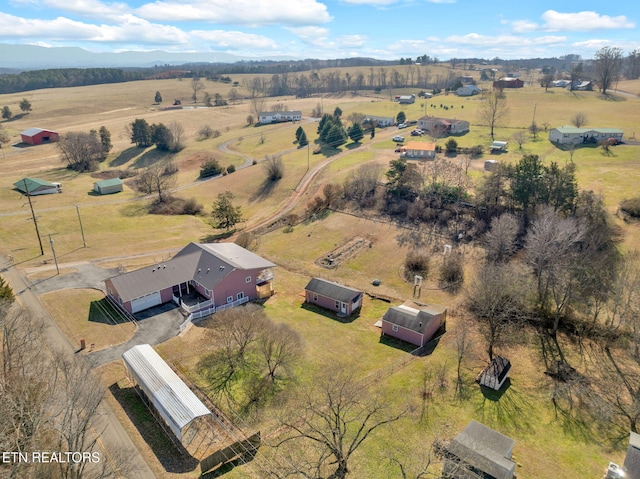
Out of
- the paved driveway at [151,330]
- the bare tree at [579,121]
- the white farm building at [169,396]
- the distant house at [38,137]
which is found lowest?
the paved driveway at [151,330]

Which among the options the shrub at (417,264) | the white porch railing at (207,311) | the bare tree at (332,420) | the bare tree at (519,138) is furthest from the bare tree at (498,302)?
the bare tree at (519,138)

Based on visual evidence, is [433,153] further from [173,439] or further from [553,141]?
[173,439]

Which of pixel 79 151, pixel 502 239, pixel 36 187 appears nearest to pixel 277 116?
pixel 79 151

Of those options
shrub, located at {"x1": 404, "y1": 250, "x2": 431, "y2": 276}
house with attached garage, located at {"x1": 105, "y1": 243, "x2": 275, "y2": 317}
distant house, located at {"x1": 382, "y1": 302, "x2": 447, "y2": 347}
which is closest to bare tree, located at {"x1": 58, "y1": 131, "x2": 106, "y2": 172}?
house with attached garage, located at {"x1": 105, "y1": 243, "x2": 275, "y2": 317}

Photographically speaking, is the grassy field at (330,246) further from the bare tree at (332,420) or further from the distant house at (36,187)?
the distant house at (36,187)

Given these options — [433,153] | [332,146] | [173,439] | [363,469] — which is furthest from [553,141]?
[173,439]

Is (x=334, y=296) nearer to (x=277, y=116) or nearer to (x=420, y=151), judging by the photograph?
(x=420, y=151)

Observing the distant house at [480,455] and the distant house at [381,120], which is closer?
the distant house at [480,455]
